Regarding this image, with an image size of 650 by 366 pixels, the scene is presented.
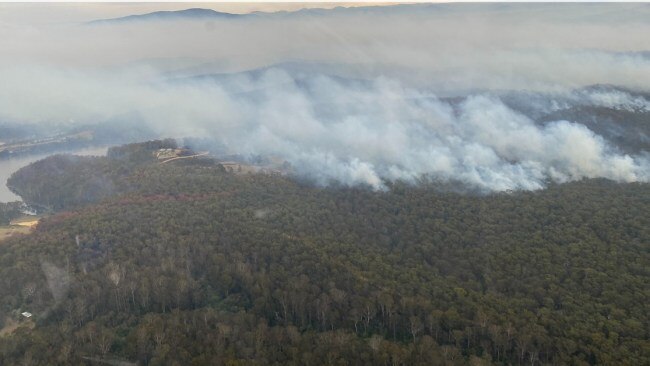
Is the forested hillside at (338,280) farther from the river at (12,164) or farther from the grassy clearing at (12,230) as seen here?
the river at (12,164)

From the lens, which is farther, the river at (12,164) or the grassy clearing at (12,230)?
the river at (12,164)

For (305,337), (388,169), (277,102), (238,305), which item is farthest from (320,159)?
(277,102)

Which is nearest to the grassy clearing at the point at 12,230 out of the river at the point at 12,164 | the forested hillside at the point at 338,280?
the forested hillside at the point at 338,280

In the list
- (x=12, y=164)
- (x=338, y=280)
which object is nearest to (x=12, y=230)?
(x=338, y=280)

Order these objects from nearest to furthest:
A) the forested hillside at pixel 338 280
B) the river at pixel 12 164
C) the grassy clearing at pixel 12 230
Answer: the forested hillside at pixel 338 280, the grassy clearing at pixel 12 230, the river at pixel 12 164

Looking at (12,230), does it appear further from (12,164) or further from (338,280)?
(12,164)

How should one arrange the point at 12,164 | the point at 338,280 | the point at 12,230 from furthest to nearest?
the point at 12,164 < the point at 12,230 < the point at 338,280

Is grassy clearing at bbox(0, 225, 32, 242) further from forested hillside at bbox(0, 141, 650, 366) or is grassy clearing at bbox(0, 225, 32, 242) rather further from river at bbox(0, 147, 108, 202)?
river at bbox(0, 147, 108, 202)

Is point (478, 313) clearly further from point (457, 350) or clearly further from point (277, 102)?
point (277, 102)
